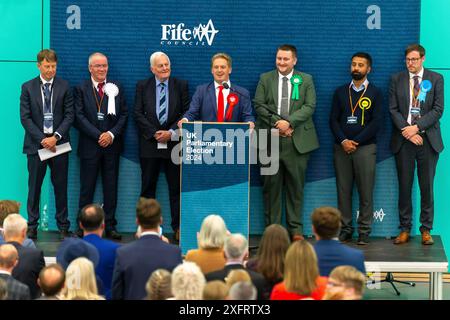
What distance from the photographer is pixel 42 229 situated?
1005 centimetres

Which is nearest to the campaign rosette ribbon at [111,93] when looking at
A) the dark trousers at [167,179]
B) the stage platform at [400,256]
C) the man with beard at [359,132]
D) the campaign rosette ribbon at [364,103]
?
the dark trousers at [167,179]

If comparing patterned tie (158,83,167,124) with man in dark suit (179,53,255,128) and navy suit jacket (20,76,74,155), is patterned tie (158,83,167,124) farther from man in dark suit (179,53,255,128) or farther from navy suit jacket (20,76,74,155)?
navy suit jacket (20,76,74,155)

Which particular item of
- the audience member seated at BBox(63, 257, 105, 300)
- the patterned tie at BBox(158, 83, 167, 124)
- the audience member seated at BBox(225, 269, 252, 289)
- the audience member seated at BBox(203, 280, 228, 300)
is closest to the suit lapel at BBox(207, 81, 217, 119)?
the patterned tie at BBox(158, 83, 167, 124)

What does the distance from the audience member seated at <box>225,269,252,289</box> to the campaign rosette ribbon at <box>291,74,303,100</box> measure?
3.80 m

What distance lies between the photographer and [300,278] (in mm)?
5789

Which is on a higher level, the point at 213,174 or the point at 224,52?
the point at 224,52

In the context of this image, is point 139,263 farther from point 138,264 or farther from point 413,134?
point 413,134

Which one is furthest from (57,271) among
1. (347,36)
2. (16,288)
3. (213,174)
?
(347,36)

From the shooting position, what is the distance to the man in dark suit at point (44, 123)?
9.42 metres

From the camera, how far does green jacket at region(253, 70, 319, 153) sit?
9383 millimetres

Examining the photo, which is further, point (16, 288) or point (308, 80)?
point (308, 80)
